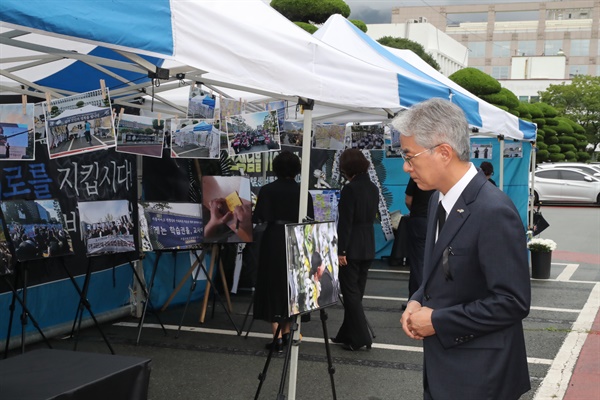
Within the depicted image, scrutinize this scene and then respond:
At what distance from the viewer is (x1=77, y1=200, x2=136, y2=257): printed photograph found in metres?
6.18

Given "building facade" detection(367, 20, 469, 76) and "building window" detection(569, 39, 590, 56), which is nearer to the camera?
"building facade" detection(367, 20, 469, 76)

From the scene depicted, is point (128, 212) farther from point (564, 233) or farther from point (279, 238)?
point (564, 233)

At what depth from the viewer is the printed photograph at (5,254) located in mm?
5324

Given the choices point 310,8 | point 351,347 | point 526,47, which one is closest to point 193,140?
point 351,347

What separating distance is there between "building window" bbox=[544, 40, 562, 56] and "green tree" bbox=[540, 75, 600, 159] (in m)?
50.4

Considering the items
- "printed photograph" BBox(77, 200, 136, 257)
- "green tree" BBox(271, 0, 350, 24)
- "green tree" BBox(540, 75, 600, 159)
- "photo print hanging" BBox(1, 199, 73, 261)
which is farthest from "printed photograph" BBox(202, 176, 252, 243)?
"green tree" BBox(540, 75, 600, 159)

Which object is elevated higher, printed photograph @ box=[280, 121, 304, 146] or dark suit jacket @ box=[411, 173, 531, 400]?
printed photograph @ box=[280, 121, 304, 146]

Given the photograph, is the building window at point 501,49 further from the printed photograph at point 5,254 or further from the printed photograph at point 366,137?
the printed photograph at point 5,254

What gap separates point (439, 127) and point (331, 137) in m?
6.94

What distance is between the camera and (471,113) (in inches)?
309

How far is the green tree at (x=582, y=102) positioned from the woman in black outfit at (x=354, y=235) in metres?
54.7

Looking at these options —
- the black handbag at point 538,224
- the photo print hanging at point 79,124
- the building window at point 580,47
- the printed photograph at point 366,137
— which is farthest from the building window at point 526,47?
the photo print hanging at point 79,124

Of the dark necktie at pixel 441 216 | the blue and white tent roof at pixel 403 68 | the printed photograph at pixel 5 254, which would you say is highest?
the blue and white tent roof at pixel 403 68

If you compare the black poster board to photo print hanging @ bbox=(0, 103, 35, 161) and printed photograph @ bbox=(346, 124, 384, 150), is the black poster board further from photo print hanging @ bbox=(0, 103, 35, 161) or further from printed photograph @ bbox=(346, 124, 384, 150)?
printed photograph @ bbox=(346, 124, 384, 150)
